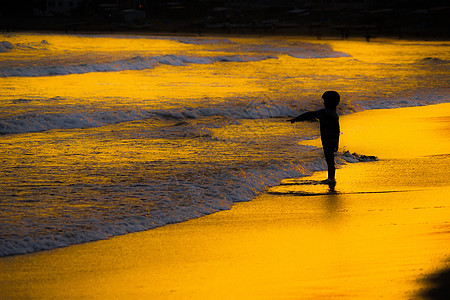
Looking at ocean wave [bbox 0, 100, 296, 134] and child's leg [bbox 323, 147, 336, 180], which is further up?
child's leg [bbox 323, 147, 336, 180]

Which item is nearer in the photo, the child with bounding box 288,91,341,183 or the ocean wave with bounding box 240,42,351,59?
the child with bounding box 288,91,341,183

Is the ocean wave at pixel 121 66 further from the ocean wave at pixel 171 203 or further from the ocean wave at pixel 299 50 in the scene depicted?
the ocean wave at pixel 171 203

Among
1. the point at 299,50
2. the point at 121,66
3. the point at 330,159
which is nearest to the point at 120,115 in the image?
the point at 330,159

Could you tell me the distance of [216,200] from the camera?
874 centimetres

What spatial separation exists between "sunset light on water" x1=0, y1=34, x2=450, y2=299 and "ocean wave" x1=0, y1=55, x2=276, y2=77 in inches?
466

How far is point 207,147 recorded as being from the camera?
12.7 m

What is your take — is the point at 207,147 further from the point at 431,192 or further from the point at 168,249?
the point at 168,249

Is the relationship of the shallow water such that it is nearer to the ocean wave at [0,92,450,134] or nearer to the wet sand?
the ocean wave at [0,92,450,134]

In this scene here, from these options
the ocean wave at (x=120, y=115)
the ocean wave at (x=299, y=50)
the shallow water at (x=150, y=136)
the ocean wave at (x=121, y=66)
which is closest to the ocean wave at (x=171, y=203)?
the shallow water at (x=150, y=136)

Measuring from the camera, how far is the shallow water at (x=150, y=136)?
818 cm

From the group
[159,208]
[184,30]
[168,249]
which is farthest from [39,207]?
[184,30]

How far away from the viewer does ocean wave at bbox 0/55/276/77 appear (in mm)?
32562

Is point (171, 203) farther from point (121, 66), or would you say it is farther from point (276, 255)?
point (121, 66)

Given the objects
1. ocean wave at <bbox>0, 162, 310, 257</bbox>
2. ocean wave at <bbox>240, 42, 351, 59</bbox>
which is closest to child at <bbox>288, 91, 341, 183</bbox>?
ocean wave at <bbox>0, 162, 310, 257</bbox>
